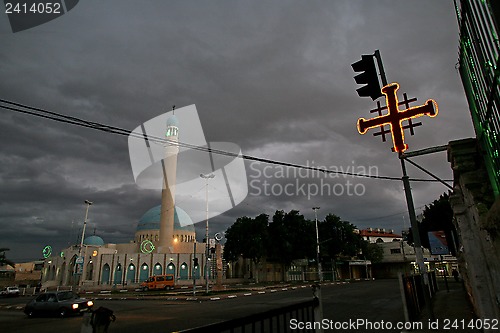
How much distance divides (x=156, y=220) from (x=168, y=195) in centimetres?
994

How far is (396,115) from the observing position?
7.82 m

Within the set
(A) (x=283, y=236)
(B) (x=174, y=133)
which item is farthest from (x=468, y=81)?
(B) (x=174, y=133)

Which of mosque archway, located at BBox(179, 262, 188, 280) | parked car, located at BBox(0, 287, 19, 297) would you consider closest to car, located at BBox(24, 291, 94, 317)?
parked car, located at BBox(0, 287, 19, 297)

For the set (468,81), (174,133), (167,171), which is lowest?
(468,81)

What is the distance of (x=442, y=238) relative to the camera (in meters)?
16.9

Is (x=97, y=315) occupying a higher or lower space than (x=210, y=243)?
lower

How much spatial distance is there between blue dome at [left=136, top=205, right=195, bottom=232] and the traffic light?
59.8m

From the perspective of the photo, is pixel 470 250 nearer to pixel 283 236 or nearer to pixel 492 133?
pixel 492 133

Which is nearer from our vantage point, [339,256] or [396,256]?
[339,256]

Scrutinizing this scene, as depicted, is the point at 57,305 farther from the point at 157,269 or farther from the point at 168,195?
the point at 157,269

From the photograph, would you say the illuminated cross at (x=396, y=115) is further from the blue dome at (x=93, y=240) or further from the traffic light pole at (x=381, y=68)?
the blue dome at (x=93, y=240)

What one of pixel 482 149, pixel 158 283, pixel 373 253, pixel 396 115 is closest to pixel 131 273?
pixel 158 283

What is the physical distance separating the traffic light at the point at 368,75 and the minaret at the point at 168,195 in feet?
159

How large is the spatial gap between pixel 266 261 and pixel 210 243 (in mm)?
28130
